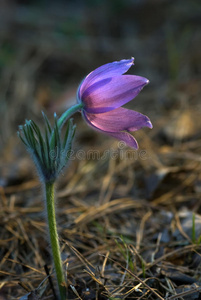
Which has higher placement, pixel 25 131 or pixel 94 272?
pixel 25 131

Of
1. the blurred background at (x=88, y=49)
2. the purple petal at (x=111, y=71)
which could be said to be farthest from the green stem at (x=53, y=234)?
the blurred background at (x=88, y=49)

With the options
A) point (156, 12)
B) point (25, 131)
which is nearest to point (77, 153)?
point (25, 131)

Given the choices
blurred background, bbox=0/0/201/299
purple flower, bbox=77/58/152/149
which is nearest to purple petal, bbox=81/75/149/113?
purple flower, bbox=77/58/152/149

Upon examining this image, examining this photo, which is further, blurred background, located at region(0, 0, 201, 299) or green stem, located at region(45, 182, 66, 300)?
blurred background, located at region(0, 0, 201, 299)

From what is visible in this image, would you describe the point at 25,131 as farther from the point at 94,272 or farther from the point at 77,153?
the point at 77,153

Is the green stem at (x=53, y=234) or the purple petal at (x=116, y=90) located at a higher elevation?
the purple petal at (x=116, y=90)

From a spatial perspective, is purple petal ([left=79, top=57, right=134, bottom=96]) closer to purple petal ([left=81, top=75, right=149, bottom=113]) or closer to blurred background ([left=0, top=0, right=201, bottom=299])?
purple petal ([left=81, top=75, right=149, bottom=113])

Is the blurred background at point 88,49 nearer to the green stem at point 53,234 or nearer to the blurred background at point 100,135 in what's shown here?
the blurred background at point 100,135

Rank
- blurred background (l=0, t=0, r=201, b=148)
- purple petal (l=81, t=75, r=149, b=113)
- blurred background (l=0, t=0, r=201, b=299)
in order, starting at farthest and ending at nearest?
blurred background (l=0, t=0, r=201, b=148) → blurred background (l=0, t=0, r=201, b=299) → purple petal (l=81, t=75, r=149, b=113)
